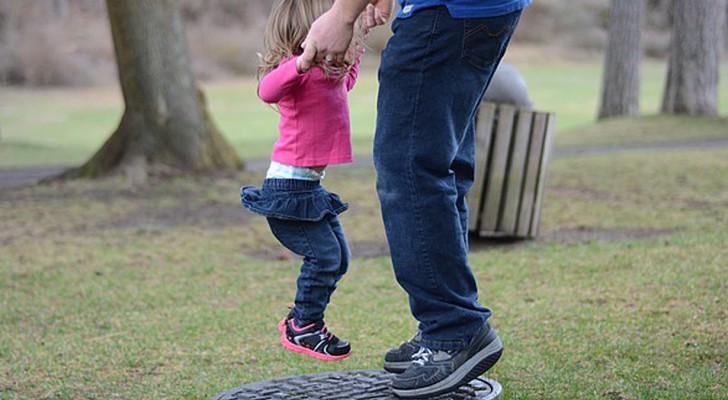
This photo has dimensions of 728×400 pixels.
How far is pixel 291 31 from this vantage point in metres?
3.98

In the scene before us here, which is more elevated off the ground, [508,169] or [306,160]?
[306,160]

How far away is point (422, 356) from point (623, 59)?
57.7ft

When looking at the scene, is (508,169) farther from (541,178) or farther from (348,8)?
(348,8)

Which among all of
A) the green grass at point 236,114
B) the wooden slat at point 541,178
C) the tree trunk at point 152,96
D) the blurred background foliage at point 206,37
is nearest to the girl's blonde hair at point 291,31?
the wooden slat at point 541,178

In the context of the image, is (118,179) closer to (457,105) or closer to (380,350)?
(380,350)

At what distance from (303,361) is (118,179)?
701 cm

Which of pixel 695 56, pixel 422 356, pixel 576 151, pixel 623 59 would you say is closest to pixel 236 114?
pixel 623 59

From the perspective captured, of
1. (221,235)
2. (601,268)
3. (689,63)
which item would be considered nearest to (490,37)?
(601,268)

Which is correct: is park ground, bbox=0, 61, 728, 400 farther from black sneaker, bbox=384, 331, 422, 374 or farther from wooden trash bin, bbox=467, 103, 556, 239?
black sneaker, bbox=384, 331, 422, 374

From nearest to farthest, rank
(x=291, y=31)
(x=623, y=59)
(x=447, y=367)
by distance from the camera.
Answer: (x=447, y=367) → (x=291, y=31) → (x=623, y=59)

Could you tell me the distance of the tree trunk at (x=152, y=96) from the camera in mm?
11211

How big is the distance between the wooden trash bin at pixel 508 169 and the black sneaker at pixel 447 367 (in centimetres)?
418

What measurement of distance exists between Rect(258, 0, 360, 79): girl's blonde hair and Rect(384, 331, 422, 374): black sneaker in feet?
3.54

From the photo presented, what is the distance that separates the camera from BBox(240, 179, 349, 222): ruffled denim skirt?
4074 mm
